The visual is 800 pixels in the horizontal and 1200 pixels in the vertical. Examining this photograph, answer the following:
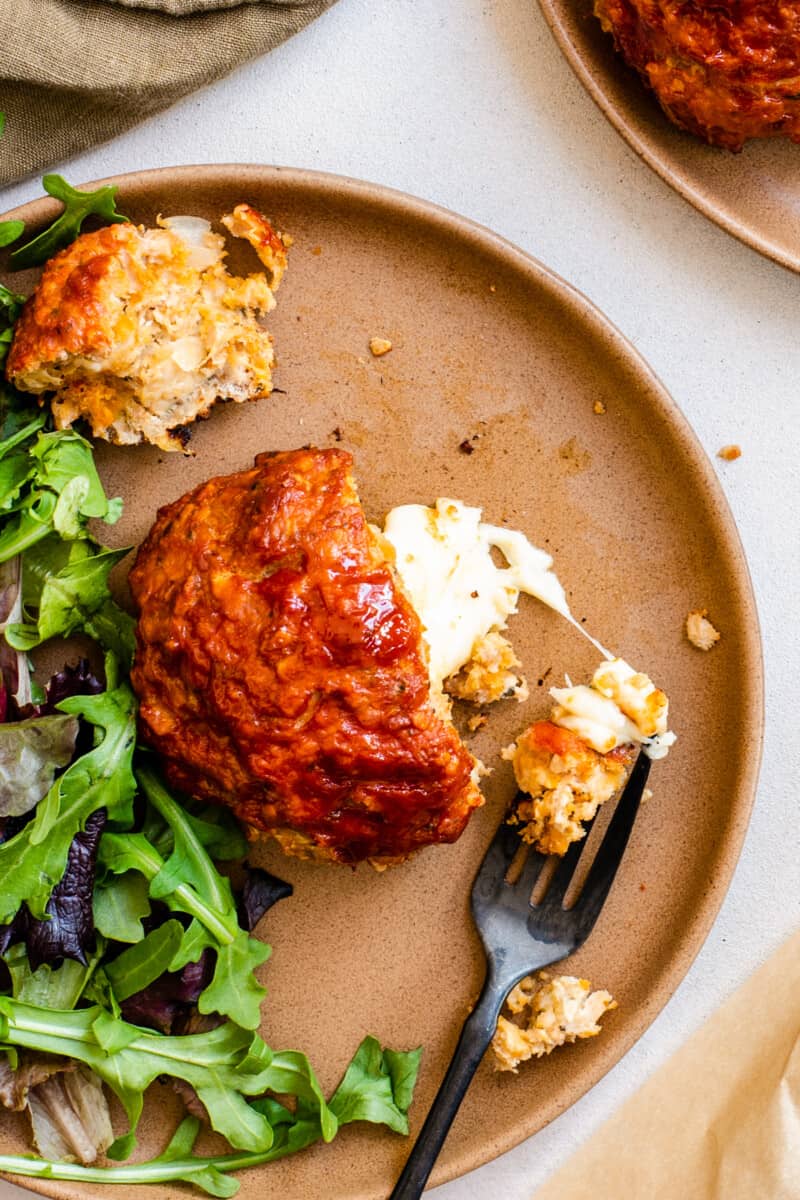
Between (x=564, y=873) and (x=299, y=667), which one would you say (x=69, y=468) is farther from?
(x=564, y=873)

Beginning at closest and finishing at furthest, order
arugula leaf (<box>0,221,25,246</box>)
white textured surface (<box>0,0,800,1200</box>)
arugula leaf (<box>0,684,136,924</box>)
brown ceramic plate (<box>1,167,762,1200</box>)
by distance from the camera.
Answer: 1. arugula leaf (<box>0,684,136,924</box>)
2. arugula leaf (<box>0,221,25,246</box>)
3. brown ceramic plate (<box>1,167,762,1200</box>)
4. white textured surface (<box>0,0,800,1200</box>)

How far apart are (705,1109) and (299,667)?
1.79 metres

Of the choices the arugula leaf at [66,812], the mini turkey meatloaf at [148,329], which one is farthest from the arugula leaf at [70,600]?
the mini turkey meatloaf at [148,329]

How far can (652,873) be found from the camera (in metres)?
2.92

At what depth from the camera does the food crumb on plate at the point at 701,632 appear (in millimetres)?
2898

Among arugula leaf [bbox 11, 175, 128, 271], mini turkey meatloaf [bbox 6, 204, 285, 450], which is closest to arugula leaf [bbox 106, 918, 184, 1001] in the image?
mini turkey meatloaf [bbox 6, 204, 285, 450]

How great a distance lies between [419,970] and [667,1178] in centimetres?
93

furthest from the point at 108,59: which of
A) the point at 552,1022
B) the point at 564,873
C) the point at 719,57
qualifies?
the point at 552,1022

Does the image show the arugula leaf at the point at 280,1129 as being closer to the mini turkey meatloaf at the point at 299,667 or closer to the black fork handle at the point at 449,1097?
the black fork handle at the point at 449,1097

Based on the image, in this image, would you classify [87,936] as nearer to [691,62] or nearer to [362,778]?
[362,778]

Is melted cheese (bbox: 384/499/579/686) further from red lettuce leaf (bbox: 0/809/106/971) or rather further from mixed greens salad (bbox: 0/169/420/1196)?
red lettuce leaf (bbox: 0/809/106/971)

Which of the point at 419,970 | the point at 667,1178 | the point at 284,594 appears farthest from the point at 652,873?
the point at 284,594

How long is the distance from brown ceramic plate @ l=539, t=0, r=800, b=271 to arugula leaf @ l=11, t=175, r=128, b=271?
122 cm

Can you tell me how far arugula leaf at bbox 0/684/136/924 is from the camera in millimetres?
2596
